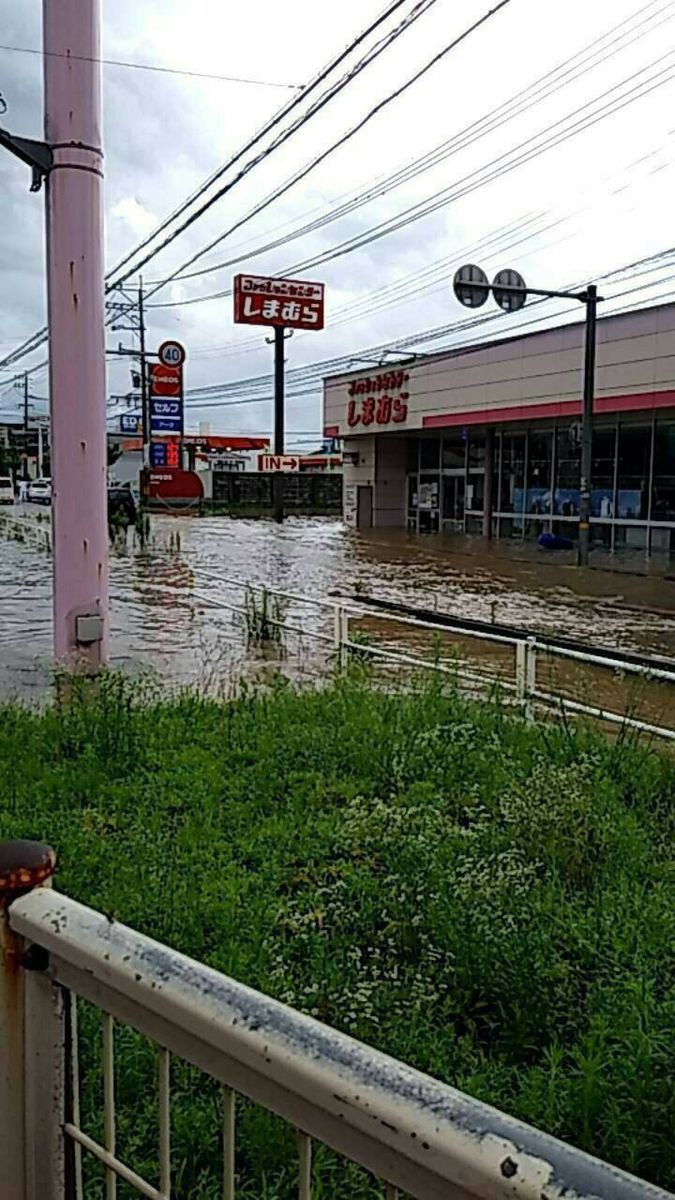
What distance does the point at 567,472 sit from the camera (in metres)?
27.5

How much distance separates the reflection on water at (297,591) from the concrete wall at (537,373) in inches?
151

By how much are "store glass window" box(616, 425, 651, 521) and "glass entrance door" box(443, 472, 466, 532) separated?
771 cm

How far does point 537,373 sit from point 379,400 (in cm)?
856

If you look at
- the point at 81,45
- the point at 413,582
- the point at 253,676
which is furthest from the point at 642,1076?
the point at 413,582

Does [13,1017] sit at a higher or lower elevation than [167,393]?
lower

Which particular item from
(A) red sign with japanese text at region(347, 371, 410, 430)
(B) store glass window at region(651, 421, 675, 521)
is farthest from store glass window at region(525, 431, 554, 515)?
(A) red sign with japanese text at region(347, 371, 410, 430)

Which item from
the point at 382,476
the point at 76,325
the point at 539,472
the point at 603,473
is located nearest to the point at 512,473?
the point at 539,472

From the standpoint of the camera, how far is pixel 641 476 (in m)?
25.1

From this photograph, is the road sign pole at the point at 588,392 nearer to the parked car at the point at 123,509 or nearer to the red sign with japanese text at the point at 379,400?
the red sign with japanese text at the point at 379,400

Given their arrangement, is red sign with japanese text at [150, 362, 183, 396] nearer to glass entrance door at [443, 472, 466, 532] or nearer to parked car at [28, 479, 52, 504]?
glass entrance door at [443, 472, 466, 532]

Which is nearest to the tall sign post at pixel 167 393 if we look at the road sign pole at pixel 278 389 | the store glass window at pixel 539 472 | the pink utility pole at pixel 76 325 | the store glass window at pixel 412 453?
the road sign pole at pixel 278 389

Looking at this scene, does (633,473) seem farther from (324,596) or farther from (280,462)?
(280,462)

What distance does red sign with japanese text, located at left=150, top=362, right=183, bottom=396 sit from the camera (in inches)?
1329

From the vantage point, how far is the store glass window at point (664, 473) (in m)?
24.2
